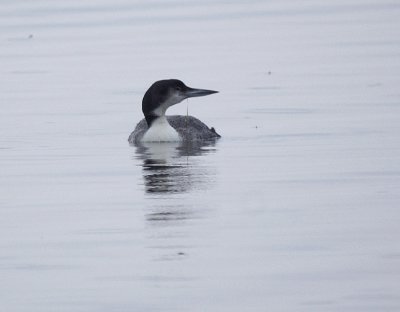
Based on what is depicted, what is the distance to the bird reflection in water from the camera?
13.6 m

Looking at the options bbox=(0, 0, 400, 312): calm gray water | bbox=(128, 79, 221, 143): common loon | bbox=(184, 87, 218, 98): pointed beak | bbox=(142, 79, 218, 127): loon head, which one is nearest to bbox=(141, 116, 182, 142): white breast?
bbox=(128, 79, 221, 143): common loon

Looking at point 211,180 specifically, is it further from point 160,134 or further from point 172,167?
point 160,134

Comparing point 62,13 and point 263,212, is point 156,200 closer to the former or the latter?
point 263,212

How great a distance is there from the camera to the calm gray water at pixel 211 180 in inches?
376

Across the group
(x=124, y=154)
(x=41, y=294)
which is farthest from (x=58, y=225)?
(x=124, y=154)

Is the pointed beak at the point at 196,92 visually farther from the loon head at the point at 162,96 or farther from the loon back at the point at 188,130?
the loon back at the point at 188,130

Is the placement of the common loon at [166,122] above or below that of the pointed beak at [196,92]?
below

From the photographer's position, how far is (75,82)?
24531 mm

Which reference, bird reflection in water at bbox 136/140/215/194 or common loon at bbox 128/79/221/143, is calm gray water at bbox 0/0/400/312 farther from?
common loon at bbox 128/79/221/143

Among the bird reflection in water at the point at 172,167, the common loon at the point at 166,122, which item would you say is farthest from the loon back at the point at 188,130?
the bird reflection in water at the point at 172,167

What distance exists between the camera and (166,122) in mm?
18547

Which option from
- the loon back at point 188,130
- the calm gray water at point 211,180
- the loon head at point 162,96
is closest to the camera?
the calm gray water at point 211,180

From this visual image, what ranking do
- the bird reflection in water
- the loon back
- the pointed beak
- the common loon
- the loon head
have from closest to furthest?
the bird reflection in water → the loon back → the common loon → the loon head → the pointed beak

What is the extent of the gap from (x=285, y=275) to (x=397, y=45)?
58.5ft
